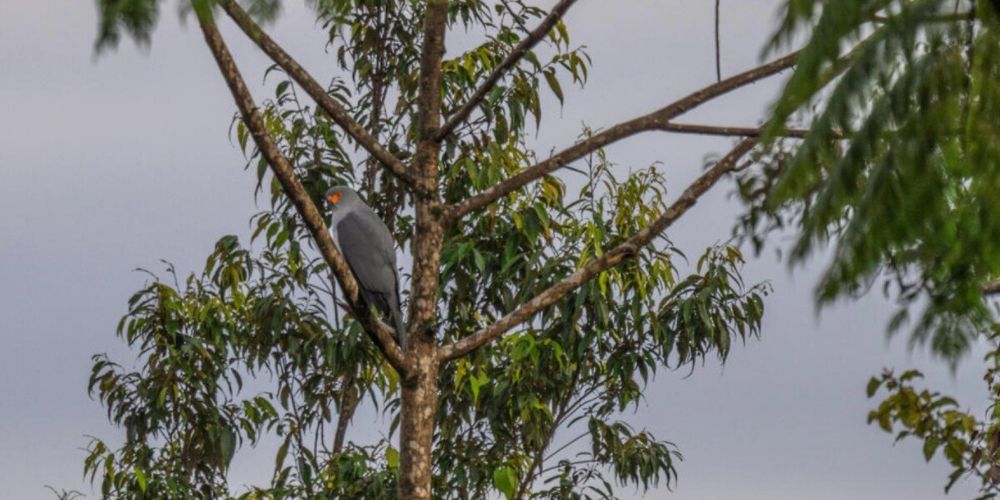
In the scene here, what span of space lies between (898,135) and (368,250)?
13.9 feet

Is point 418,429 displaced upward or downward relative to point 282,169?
downward

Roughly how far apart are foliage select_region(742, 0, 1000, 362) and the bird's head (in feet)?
14.8

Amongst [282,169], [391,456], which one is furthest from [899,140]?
[391,456]

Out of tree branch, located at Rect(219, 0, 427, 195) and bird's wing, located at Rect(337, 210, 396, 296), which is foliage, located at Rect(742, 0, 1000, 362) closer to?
tree branch, located at Rect(219, 0, 427, 195)

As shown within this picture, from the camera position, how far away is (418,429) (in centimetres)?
526

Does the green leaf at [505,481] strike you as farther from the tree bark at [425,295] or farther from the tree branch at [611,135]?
the tree branch at [611,135]

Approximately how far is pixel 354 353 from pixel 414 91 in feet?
4.84

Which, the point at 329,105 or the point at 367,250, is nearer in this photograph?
the point at 329,105

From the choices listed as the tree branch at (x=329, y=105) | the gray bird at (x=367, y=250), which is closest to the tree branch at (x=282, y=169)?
the tree branch at (x=329, y=105)

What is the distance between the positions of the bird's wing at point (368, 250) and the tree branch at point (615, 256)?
98cm

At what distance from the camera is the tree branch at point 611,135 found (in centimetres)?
524

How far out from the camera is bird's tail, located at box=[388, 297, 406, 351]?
573cm

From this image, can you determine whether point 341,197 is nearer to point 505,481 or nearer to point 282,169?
point 505,481

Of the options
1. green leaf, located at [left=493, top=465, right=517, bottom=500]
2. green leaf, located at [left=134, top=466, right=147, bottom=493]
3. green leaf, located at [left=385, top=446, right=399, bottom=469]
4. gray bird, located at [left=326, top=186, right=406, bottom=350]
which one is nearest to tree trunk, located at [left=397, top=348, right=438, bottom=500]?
gray bird, located at [left=326, top=186, right=406, bottom=350]
